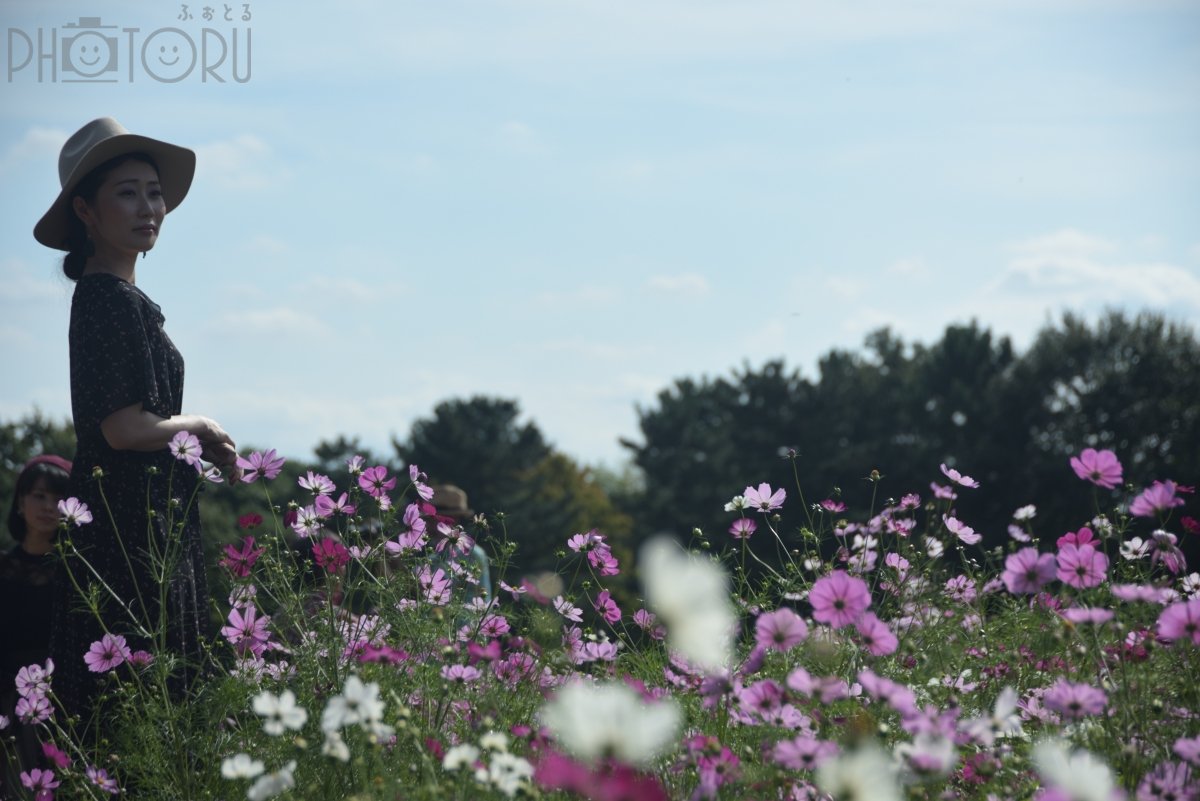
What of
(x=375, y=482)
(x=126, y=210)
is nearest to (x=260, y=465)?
(x=375, y=482)

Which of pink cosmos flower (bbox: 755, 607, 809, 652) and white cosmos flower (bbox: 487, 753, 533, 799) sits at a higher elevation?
pink cosmos flower (bbox: 755, 607, 809, 652)

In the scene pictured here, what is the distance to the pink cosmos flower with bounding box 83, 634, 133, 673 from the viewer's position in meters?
2.89

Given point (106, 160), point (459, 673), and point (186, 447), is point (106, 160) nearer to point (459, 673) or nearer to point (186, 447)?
point (186, 447)

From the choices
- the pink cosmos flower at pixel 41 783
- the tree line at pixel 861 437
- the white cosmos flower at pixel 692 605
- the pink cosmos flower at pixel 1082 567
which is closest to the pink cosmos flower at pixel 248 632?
the pink cosmos flower at pixel 41 783

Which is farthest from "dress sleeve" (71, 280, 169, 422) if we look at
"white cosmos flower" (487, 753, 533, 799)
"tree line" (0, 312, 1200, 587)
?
"tree line" (0, 312, 1200, 587)

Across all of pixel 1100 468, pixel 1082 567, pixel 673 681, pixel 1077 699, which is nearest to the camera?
pixel 1077 699

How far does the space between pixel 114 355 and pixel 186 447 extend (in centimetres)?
35

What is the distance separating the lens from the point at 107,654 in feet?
9.57

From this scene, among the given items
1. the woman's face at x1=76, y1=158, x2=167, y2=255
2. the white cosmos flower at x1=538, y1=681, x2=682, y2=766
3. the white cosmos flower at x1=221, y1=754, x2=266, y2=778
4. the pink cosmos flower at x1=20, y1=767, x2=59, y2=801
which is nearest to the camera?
the white cosmos flower at x1=538, y1=681, x2=682, y2=766

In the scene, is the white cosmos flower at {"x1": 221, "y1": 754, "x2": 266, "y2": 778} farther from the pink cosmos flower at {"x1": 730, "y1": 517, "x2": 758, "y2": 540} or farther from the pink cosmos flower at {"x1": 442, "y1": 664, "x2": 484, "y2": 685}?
the pink cosmos flower at {"x1": 730, "y1": 517, "x2": 758, "y2": 540}

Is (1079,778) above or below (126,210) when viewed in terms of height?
below

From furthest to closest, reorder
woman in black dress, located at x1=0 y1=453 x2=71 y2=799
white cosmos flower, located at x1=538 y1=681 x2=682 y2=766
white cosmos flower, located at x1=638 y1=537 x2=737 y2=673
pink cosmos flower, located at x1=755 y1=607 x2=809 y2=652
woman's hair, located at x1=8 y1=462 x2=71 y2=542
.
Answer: woman's hair, located at x1=8 y1=462 x2=71 y2=542 → woman in black dress, located at x1=0 y1=453 x2=71 y2=799 → white cosmos flower, located at x1=638 y1=537 x2=737 y2=673 → pink cosmos flower, located at x1=755 y1=607 x2=809 y2=652 → white cosmos flower, located at x1=538 y1=681 x2=682 y2=766

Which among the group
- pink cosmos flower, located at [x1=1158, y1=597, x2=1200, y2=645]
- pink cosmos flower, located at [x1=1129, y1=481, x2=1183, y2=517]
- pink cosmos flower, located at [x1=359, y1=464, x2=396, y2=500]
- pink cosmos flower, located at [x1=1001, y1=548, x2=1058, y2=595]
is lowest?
pink cosmos flower, located at [x1=1158, y1=597, x2=1200, y2=645]

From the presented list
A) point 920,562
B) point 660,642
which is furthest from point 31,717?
point 920,562
